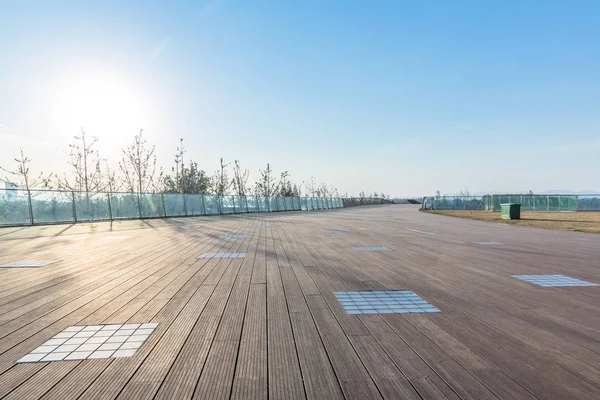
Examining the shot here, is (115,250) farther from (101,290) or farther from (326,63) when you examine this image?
(326,63)

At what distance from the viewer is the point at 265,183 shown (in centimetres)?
4619

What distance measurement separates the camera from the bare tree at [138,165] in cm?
3422

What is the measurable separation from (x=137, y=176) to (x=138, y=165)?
108 cm

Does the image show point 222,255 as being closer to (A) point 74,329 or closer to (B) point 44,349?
(A) point 74,329

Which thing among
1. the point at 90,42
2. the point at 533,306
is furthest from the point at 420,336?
the point at 90,42

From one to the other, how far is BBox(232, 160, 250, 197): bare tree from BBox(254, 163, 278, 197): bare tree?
212 centimetres

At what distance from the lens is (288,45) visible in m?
16.7

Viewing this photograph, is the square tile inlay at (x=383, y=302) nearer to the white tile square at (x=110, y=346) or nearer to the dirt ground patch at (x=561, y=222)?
the white tile square at (x=110, y=346)

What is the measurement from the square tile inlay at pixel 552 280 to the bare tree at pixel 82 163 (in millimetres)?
32872

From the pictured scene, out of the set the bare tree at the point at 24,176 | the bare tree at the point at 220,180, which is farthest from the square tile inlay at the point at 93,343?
the bare tree at the point at 220,180

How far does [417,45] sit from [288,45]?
6153 mm

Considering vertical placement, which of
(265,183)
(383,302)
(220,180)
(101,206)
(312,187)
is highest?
(220,180)

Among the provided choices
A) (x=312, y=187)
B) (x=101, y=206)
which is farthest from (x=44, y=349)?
(x=312, y=187)

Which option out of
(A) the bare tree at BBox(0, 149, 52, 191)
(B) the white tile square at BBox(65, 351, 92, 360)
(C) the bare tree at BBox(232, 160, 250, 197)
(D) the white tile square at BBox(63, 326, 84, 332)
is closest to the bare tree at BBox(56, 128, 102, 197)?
(A) the bare tree at BBox(0, 149, 52, 191)
